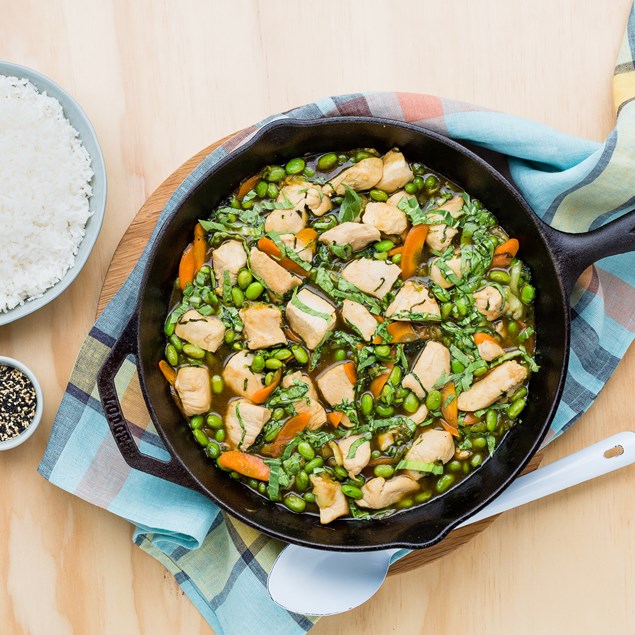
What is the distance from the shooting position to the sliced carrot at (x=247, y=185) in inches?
148

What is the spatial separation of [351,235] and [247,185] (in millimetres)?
619

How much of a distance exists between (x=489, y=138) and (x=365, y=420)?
1.56 metres

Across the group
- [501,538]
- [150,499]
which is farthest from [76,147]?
[501,538]

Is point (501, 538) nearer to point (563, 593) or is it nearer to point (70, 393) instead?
point (563, 593)

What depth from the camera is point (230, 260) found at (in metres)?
3.60

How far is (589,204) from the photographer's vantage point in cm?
379

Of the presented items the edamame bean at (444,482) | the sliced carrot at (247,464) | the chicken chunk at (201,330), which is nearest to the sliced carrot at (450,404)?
the edamame bean at (444,482)

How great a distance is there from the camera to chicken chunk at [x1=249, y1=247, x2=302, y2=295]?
3543 mm

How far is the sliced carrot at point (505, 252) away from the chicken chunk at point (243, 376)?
4.30 ft

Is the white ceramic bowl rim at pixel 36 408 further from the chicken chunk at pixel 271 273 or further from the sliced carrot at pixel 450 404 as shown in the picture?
the sliced carrot at pixel 450 404

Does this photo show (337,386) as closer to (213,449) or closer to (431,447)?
(431,447)

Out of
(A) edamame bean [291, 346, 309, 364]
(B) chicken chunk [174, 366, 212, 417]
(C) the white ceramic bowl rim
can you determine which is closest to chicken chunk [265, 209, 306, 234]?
(A) edamame bean [291, 346, 309, 364]

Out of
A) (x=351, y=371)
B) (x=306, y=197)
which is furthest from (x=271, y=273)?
(x=351, y=371)

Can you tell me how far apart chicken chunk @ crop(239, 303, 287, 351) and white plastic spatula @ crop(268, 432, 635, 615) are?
1090 mm
